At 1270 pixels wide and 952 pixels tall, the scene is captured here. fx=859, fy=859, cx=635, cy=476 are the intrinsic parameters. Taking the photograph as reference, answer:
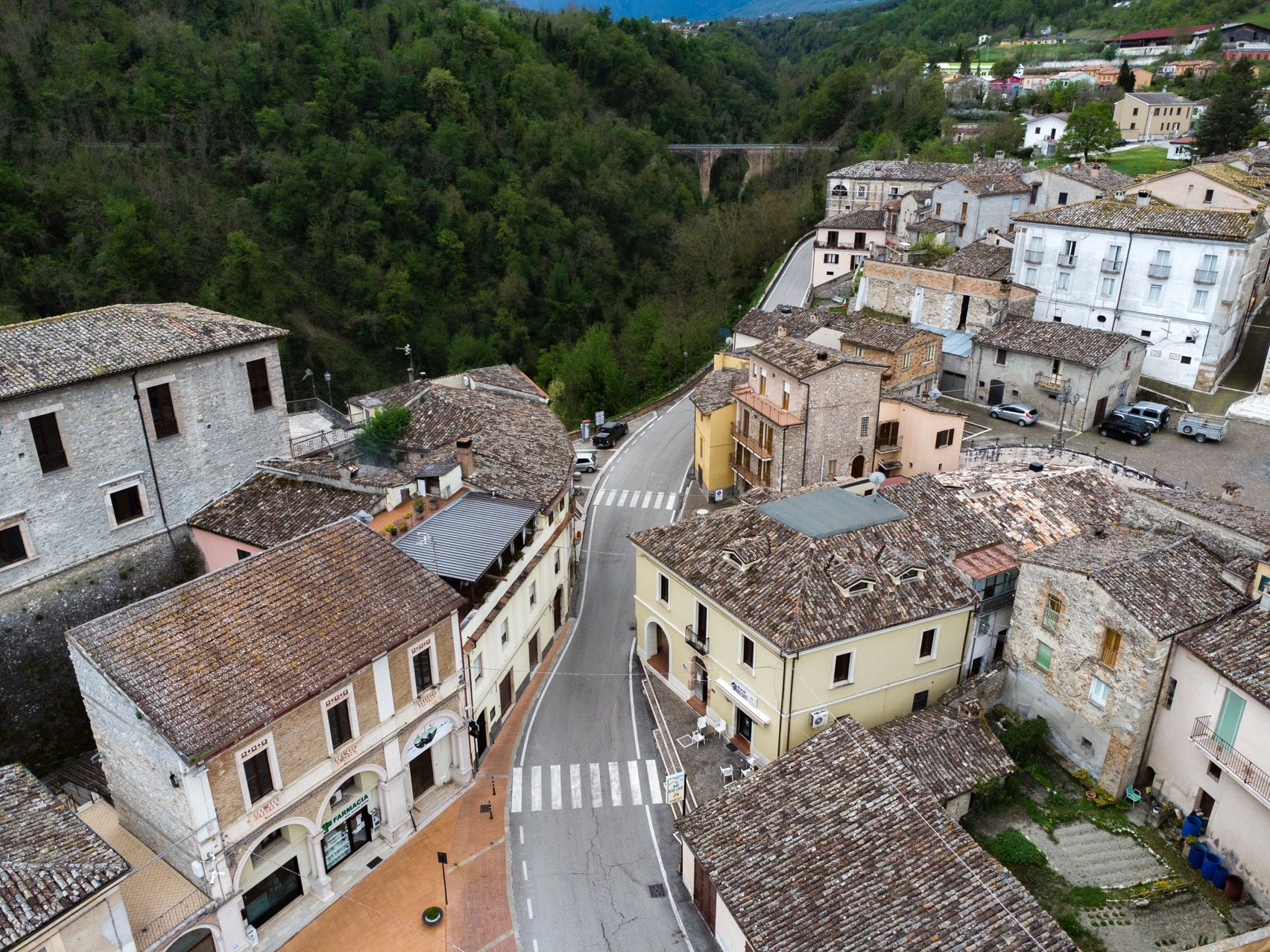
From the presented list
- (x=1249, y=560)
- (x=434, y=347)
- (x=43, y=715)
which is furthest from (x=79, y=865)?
(x=434, y=347)

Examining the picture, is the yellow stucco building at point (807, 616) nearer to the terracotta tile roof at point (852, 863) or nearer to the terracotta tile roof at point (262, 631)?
the terracotta tile roof at point (852, 863)

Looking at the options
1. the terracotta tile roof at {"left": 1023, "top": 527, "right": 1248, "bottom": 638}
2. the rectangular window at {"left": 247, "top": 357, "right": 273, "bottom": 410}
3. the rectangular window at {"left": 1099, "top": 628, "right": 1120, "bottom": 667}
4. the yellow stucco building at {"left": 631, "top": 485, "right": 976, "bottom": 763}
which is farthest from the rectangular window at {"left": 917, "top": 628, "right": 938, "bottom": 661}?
the rectangular window at {"left": 247, "top": 357, "right": 273, "bottom": 410}

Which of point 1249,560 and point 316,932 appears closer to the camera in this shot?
point 316,932

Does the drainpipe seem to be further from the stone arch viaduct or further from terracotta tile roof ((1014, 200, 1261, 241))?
the stone arch viaduct

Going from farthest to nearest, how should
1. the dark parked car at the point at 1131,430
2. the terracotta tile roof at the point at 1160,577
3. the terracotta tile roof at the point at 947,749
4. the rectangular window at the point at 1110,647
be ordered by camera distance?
the dark parked car at the point at 1131,430 → the rectangular window at the point at 1110,647 → the terracotta tile roof at the point at 947,749 → the terracotta tile roof at the point at 1160,577

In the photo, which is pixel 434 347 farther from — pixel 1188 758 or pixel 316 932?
pixel 1188 758

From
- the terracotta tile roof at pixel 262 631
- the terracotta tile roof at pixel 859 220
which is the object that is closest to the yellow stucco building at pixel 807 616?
the terracotta tile roof at pixel 262 631
